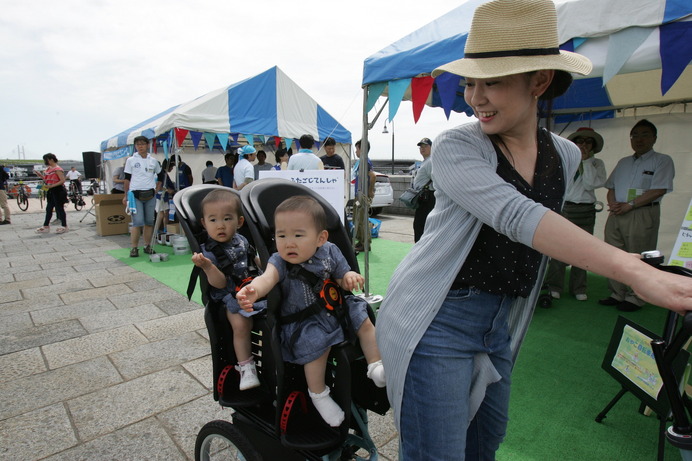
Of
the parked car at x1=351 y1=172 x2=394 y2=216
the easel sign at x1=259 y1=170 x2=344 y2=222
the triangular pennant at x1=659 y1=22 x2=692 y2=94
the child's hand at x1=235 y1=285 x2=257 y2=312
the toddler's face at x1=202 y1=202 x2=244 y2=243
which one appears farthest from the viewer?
the parked car at x1=351 y1=172 x2=394 y2=216

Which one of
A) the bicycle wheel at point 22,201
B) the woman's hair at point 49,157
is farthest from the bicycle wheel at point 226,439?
the bicycle wheel at point 22,201

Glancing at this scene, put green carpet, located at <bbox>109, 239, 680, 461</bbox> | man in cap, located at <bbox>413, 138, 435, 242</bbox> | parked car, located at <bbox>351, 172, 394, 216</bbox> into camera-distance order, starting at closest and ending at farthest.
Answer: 1. green carpet, located at <bbox>109, 239, 680, 461</bbox>
2. man in cap, located at <bbox>413, 138, 435, 242</bbox>
3. parked car, located at <bbox>351, 172, 394, 216</bbox>

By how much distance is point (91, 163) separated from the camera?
1816 cm

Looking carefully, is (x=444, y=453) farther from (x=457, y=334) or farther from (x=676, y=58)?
(x=676, y=58)

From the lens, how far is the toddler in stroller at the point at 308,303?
1488 millimetres

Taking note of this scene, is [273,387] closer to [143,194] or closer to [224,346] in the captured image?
[224,346]

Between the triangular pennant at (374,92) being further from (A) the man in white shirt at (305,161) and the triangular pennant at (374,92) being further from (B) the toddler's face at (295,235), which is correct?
(B) the toddler's face at (295,235)

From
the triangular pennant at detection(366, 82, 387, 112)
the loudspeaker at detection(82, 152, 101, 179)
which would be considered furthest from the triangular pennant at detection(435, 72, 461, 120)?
the loudspeaker at detection(82, 152, 101, 179)

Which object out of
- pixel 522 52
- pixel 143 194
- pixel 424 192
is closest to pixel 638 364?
pixel 522 52

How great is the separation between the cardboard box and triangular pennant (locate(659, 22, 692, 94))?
1052 cm

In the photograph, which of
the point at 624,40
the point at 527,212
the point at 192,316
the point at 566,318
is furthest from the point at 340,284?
the point at 566,318

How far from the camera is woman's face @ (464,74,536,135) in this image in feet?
3.50

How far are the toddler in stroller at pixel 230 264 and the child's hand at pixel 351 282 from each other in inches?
15.7

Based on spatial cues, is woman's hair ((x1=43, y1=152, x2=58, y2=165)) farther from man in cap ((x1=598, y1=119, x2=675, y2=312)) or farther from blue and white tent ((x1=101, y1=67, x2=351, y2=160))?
man in cap ((x1=598, y1=119, x2=675, y2=312))
